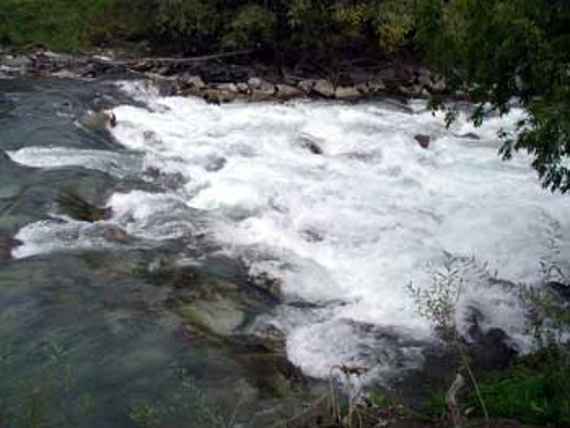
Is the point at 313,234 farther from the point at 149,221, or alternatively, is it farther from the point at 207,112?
the point at 207,112

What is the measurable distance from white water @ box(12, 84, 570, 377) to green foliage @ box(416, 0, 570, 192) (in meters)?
1.82

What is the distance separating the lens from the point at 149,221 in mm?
8930

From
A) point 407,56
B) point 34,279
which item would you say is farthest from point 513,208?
point 407,56

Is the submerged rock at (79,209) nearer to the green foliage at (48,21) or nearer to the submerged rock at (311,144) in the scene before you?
the submerged rock at (311,144)

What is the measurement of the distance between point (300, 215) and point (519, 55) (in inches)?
148

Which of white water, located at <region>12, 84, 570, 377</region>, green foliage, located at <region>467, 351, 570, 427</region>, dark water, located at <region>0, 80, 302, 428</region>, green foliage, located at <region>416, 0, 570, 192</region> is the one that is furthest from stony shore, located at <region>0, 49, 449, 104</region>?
green foliage, located at <region>467, 351, 570, 427</region>

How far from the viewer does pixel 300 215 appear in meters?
9.30

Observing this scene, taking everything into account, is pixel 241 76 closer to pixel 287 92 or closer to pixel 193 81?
pixel 193 81

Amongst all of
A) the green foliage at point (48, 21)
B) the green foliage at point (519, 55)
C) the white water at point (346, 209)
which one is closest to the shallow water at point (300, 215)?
the white water at point (346, 209)

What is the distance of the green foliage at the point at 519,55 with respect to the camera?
584cm

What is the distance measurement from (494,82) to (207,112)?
8.43 metres

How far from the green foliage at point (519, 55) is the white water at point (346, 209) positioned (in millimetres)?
1824

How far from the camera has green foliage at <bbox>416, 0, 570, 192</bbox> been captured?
5844 mm

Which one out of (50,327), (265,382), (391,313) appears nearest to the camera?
(265,382)
